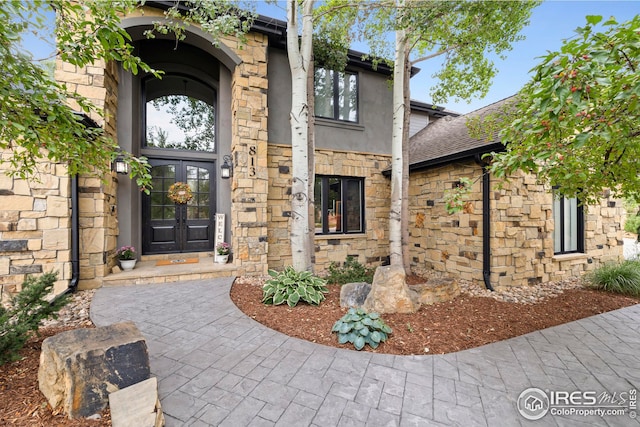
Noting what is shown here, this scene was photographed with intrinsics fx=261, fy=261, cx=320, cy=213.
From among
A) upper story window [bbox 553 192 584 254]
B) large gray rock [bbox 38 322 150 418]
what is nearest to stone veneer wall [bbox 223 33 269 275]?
large gray rock [bbox 38 322 150 418]

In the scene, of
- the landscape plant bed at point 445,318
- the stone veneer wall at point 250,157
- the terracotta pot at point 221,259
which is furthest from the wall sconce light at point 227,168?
the landscape plant bed at point 445,318

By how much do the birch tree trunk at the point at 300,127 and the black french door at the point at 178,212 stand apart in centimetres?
311

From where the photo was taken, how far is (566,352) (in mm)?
2486

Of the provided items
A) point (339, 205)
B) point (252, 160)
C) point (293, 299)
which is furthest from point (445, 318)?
point (252, 160)

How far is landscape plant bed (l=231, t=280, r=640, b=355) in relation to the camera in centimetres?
265

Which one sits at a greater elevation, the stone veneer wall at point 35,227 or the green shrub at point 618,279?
the stone veneer wall at point 35,227

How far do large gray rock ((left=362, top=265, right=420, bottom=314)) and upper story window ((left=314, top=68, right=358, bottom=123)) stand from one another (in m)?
4.45

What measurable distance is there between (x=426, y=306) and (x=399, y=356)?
147cm

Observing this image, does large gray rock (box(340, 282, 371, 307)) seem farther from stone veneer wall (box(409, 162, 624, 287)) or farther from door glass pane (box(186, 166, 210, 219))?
door glass pane (box(186, 166, 210, 219))

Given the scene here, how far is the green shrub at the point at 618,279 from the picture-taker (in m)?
4.31

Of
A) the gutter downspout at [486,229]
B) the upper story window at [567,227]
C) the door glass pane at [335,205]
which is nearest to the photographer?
the gutter downspout at [486,229]

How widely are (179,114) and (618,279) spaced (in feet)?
30.9

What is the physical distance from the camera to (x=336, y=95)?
21.5 feet

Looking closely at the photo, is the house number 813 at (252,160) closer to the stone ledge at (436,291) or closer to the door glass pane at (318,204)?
the door glass pane at (318,204)
